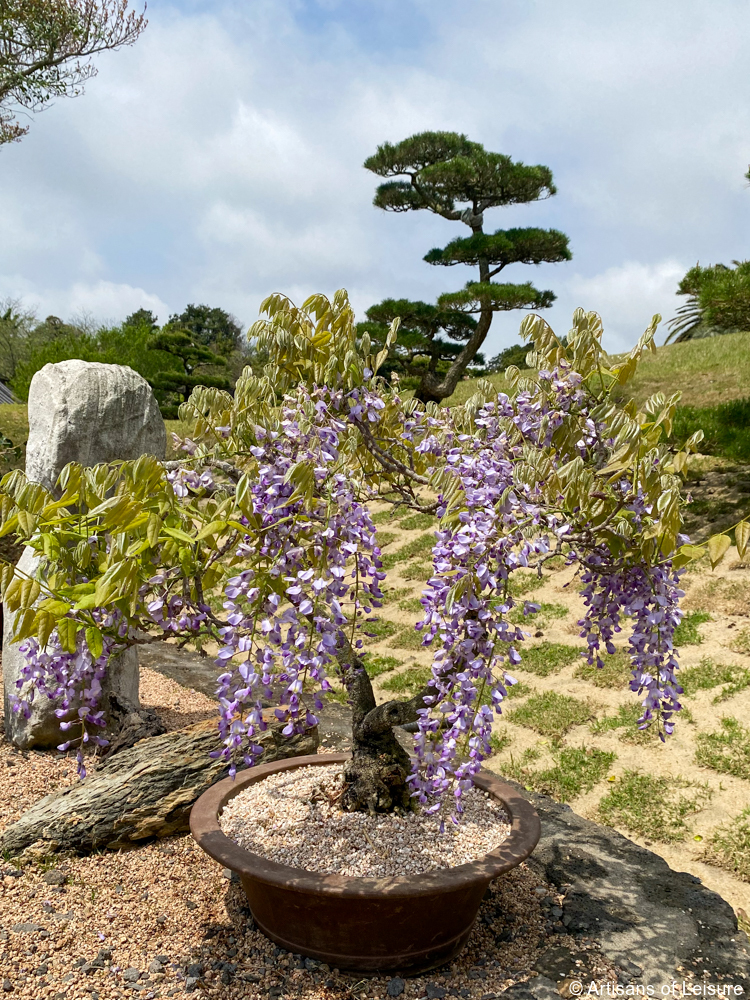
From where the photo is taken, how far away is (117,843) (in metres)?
3.80

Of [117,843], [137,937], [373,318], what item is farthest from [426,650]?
[373,318]

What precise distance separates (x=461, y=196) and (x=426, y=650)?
11.8 meters

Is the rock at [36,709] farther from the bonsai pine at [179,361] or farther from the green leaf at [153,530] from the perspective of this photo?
the bonsai pine at [179,361]

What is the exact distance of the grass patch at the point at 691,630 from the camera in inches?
270

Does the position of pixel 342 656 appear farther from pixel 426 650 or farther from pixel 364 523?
pixel 426 650

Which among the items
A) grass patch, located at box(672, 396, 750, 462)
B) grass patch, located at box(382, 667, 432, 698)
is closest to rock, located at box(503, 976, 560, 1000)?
grass patch, located at box(382, 667, 432, 698)

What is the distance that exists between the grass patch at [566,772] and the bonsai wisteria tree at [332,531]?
2.51 m

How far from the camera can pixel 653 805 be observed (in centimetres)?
493

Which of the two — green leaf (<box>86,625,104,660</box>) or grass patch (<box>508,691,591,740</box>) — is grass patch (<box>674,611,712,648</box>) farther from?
green leaf (<box>86,625,104,660</box>)

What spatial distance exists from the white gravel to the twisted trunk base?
0.21 ft

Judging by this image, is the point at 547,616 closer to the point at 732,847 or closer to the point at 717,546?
the point at 732,847

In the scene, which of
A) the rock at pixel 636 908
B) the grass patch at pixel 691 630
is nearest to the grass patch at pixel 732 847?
the rock at pixel 636 908

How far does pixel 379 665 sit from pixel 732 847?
3.87 meters

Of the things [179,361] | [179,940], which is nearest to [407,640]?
[179,940]
